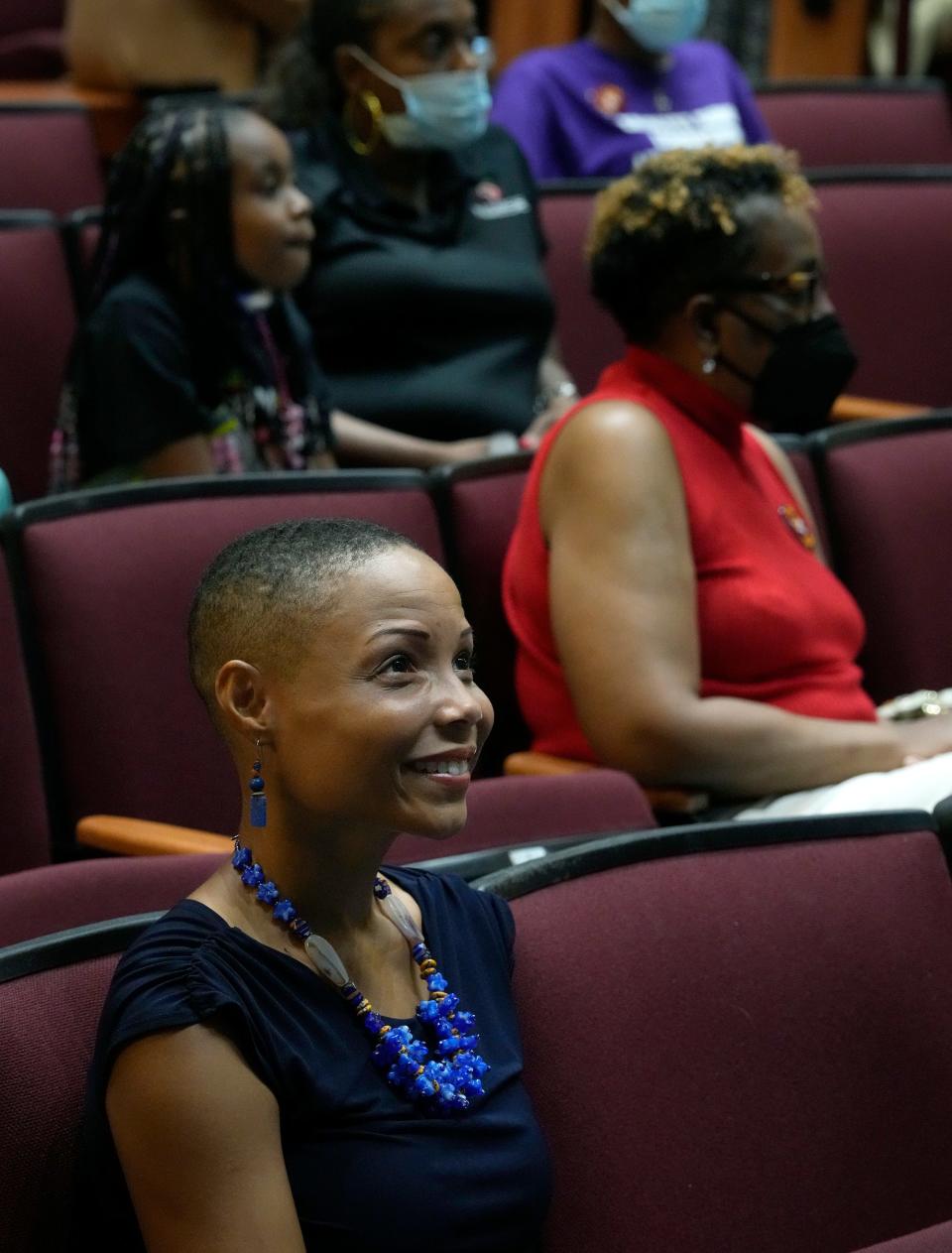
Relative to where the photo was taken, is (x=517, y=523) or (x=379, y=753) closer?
(x=379, y=753)

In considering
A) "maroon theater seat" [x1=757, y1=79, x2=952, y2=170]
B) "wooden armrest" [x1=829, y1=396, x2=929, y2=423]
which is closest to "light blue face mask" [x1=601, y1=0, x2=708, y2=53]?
"maroon theater seat" [x1=757, y1=79, x2=952, y2=170]

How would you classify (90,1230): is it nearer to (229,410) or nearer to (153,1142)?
(153,1142)

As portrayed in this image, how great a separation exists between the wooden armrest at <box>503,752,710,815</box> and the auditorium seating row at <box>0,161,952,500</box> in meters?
0.82

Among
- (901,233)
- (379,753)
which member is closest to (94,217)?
(901,233)

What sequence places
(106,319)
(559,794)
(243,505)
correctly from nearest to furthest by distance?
(559,794) → (243,505) → (106,319)

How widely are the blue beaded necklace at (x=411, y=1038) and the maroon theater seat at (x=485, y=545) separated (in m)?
0.83

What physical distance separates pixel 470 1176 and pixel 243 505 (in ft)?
2.81

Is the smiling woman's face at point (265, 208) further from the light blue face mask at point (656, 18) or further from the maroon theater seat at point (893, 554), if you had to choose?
A: the light blue face mask at point (656, 18)

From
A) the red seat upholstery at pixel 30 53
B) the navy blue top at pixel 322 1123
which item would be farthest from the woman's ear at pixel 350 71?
the navy blue top at pixel 322 1123

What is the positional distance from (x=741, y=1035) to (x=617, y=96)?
6.80ft

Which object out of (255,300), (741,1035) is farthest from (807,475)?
(741,1035)

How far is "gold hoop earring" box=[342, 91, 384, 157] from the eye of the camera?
Result: 237cm

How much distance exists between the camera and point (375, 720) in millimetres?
930

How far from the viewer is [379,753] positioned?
931mm
